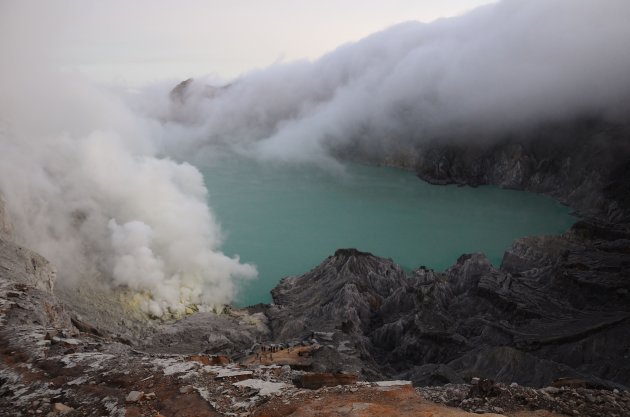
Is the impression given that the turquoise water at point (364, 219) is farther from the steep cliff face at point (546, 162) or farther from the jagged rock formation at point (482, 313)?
the jagged rock formation at point (482, 313)

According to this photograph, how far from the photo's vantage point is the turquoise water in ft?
216

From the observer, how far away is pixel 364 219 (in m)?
83.9

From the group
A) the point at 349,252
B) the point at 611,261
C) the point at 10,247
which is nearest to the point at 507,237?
the point at 611,261

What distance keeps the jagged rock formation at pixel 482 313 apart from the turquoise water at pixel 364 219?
1051 centimetres

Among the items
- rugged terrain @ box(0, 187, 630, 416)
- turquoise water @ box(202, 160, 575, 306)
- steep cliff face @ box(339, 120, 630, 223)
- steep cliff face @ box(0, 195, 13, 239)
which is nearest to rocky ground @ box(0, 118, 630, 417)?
rugged terrain @ box(0, 187, 630, 416)

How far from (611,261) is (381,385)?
39.1 metres

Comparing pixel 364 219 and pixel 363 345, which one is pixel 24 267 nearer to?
pixel 363 345

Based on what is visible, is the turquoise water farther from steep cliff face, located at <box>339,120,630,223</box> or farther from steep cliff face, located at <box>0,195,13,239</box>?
steep cliff face, located at <box>0,195,13,239</box>

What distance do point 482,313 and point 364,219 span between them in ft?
151

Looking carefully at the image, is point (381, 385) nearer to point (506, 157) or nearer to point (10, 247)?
point (10, 247)

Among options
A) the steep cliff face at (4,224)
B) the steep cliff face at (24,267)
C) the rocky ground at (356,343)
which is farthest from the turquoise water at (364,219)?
the steep cliff face at (24,267)

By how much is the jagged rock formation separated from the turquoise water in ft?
34.5

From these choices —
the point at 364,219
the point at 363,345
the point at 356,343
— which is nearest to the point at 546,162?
the point at 364,219

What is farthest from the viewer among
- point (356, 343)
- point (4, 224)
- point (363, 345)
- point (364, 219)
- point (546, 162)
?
point (546, 162)
